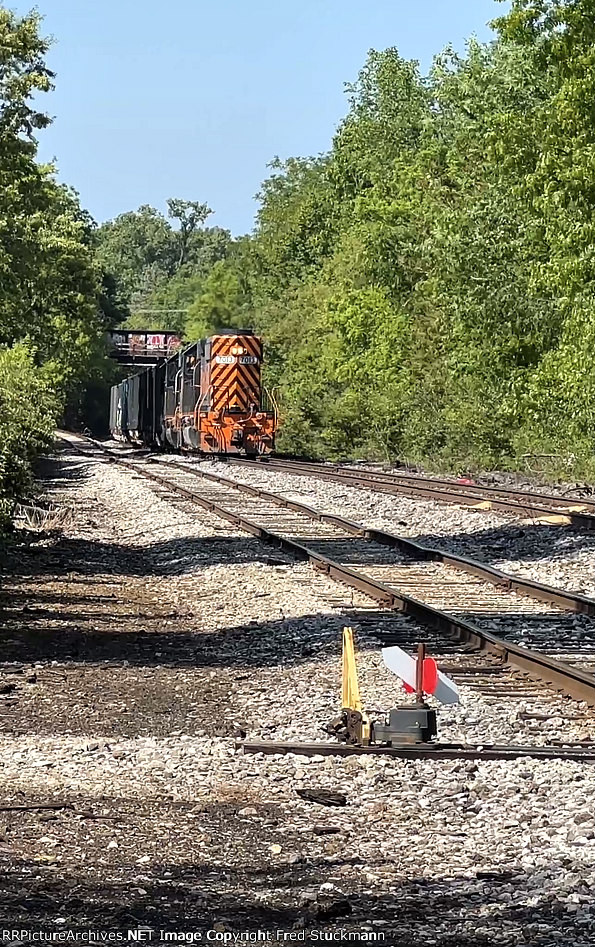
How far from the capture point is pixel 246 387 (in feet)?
140

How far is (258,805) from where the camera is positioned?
6570 mm

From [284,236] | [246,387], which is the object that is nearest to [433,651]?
[246,387]

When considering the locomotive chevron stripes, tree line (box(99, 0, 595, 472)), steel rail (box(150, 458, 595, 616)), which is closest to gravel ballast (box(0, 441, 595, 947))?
steel rail (box(150, 458, 595, 616))

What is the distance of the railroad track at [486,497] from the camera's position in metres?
21.6

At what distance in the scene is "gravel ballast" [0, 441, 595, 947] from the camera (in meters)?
5.09

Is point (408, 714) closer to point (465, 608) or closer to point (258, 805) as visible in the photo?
point (258, 805)

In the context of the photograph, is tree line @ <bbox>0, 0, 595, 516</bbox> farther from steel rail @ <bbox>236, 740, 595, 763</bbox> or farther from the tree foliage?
steel rail @ <bbox>236, 740, 595, 763</bbox>

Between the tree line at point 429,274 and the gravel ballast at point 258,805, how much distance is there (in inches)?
237

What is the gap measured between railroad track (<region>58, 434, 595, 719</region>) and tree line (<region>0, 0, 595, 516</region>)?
389 cm

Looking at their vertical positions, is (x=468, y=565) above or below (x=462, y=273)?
below

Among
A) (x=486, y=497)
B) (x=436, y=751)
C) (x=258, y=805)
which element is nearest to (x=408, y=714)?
(x=436, y=751)

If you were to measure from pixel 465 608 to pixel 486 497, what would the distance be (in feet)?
43.0

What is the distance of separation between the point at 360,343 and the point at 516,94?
620 inches

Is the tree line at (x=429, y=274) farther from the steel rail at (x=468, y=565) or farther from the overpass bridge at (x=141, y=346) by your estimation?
the overpass bridge at (x=141, y=346)
